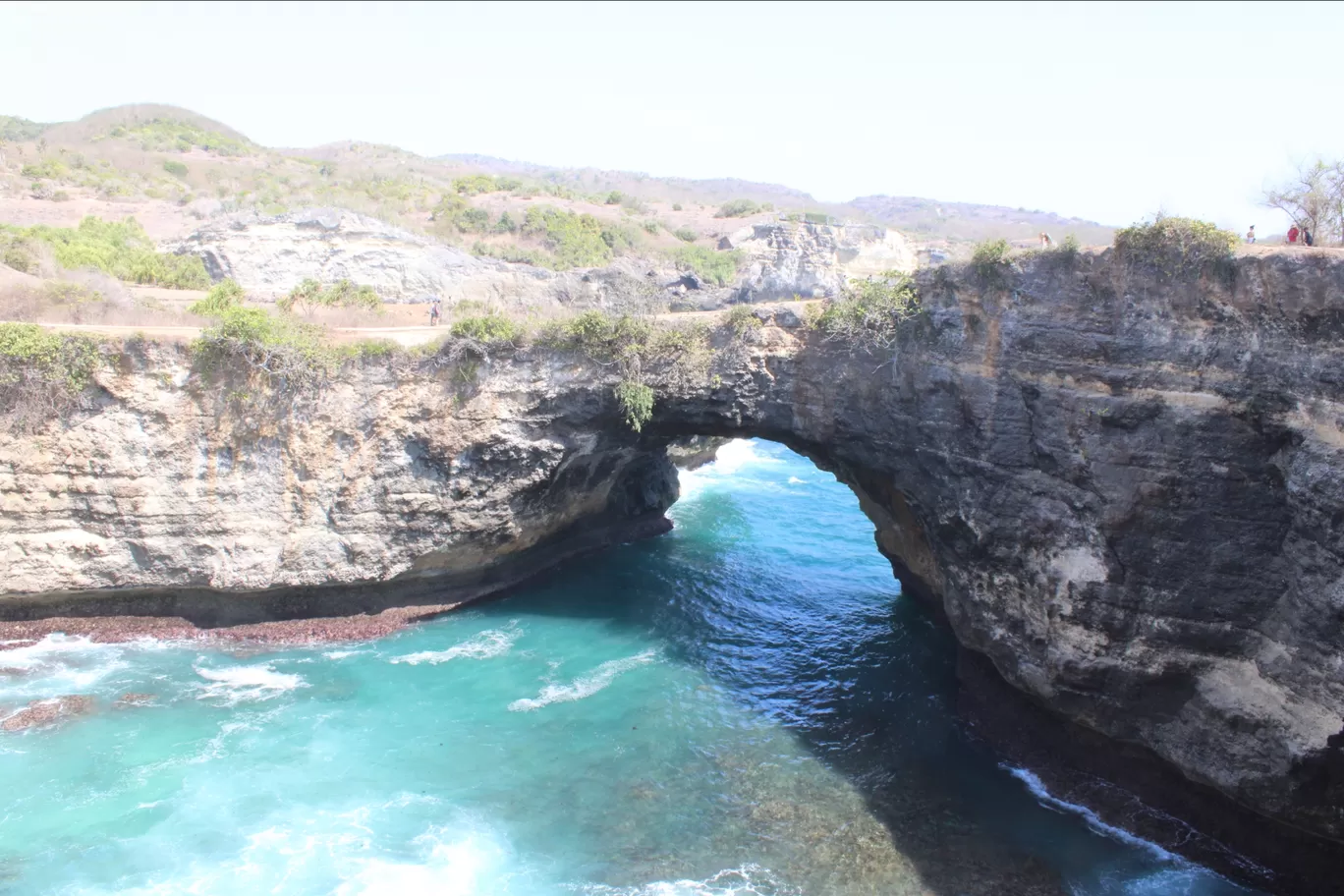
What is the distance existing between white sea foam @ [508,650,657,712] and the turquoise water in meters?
0.06

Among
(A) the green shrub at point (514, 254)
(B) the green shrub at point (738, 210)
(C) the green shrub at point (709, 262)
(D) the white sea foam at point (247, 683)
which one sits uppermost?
(B) the green shrub at point (738, 210)

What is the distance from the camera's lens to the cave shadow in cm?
1423

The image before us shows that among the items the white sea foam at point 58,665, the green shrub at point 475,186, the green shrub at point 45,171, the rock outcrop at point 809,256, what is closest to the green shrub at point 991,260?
the white sea foam at point 58,665

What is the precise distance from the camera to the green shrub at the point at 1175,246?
13.2 metres

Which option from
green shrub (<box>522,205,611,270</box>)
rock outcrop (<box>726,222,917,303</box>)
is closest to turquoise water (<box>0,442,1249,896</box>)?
rock outcrop (<box>726,222,917,303</box>)

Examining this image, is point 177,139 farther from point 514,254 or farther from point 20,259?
point 20,259

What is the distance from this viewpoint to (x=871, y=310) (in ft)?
61.1

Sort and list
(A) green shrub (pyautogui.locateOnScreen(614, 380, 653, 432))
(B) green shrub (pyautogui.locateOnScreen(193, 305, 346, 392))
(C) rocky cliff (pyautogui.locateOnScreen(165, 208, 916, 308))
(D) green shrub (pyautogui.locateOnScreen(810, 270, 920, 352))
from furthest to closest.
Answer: (C) rocky cliff (pyautogui.locateOnScreen(165, 208, 916, 308)) < (A) green shrub (pyautogui.locateOnScreen(614, 380, 653, 432)) < (B) green shrub (pyautogui.locateOnScreen(193, 305, 346, 392)) < (D) green shrub (pyautogui.locateOnScreen(810, 270, 920, 352))

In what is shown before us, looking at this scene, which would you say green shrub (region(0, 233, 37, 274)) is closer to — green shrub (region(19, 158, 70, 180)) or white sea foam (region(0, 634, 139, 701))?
white sea foam (region(0, 634, 139, 701))

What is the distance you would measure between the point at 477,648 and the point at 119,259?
22.6 metres

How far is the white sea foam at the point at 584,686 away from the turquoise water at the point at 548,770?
63 mm

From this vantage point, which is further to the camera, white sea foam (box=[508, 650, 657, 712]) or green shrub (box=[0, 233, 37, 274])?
green shrub (box=[0, 233, 37, 274])

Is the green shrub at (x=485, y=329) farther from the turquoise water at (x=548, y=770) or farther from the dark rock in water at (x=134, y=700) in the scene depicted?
the dark rock in water at (x=134, y=700)

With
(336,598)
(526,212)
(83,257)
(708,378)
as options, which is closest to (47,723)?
(336,598)
